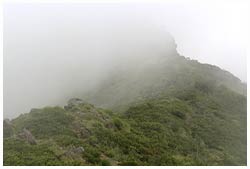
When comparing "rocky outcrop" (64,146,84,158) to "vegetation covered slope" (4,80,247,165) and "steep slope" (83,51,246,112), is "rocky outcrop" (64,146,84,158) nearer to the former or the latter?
"vegetation covered slope" (4,80,247,165)

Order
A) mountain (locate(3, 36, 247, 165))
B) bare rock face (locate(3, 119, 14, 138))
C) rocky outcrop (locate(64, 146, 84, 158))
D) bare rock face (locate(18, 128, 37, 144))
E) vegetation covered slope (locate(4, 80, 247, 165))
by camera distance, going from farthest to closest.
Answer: bare rock face (locate(3, 119, 14, 138)) → bare rock face (locate(18, 128, 37, 144)) → mountain (locate(3, 36, 247, 165)) → vegetation covered slope (locate(4, 80, 247, 165)) → rocky outcrop (locate(64, 146, 84, 158))

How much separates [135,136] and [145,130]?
13.2 ft

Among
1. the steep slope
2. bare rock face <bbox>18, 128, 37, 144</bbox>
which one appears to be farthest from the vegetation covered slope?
the steep slope

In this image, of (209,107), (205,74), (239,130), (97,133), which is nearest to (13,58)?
(205,74)

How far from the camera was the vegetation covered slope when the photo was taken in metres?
20.8

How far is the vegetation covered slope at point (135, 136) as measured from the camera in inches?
818

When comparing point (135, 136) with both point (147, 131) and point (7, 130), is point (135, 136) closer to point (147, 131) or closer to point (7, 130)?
point (147, 131)

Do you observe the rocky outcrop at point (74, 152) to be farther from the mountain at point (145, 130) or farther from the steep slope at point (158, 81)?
the steep slope at point (158, 81)

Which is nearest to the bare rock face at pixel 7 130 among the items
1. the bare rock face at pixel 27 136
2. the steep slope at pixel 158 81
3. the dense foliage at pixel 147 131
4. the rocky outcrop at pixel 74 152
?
the dense foliage at pixel 147 131

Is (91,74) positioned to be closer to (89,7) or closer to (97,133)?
(89,7)

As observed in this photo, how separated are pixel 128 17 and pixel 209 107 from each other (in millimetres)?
62323

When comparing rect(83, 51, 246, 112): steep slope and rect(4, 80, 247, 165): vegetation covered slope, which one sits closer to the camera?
rect(4, 80, 247, 165): vegetation covered slope

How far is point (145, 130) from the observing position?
31.6 m

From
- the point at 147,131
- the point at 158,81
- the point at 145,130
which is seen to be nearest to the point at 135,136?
the point at 147,131
